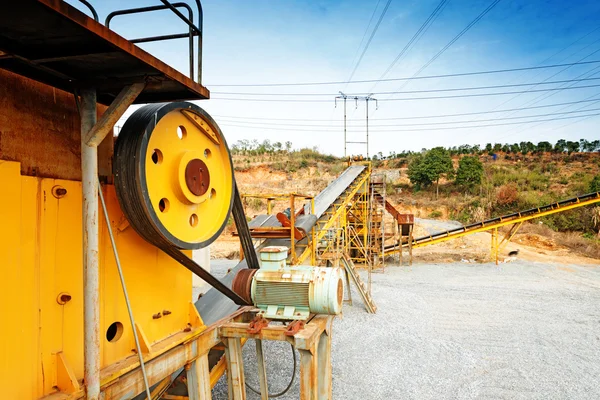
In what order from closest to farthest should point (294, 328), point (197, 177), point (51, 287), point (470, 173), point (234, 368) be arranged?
point (51, 287) → point (197, 177) → point (294, 328) → point (234, 368) → point (470, 173)

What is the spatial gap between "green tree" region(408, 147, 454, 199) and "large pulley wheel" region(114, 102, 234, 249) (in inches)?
1442

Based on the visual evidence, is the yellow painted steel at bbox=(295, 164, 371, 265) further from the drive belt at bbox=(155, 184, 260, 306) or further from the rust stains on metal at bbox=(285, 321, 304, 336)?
the rust stains on metal at bbox=(285, 321, 304, 336)

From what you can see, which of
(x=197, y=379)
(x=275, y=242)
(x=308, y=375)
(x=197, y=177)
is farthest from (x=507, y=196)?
(x=197, y=177)

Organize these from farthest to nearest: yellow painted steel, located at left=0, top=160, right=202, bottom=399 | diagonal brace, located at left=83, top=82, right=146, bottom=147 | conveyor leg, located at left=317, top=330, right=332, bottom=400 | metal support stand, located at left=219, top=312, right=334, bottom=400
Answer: conveyor leg, located at left=317, top=330, right=332, bottom=400
metal support stand, located at left=219, top=312, right=334, bottom=400
diagonal brace, located at left=83, top=82, right=146, bottom=147
yellow painted steel, located at left=0, top=160, right=202, bottom=399

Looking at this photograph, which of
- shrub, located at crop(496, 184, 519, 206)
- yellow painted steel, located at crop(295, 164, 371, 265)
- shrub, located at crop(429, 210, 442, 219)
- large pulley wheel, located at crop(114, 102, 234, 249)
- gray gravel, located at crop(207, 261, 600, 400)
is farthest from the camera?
shrub, located at crop(429, 210, 442, 219)

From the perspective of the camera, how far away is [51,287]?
243cm

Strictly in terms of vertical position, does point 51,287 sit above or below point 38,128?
below

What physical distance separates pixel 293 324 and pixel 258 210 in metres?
27.4

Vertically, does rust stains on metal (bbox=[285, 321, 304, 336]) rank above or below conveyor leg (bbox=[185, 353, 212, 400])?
above

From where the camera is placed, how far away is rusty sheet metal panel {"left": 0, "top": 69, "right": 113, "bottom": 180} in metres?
2.26

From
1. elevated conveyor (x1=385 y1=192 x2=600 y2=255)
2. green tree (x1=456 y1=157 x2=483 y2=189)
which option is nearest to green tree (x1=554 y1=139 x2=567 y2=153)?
green tree (x1=456 y1=157 x2=483 y2=189)

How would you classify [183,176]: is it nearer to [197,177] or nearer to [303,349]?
[197,177]

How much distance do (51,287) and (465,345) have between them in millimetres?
9235

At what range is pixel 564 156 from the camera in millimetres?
45969
